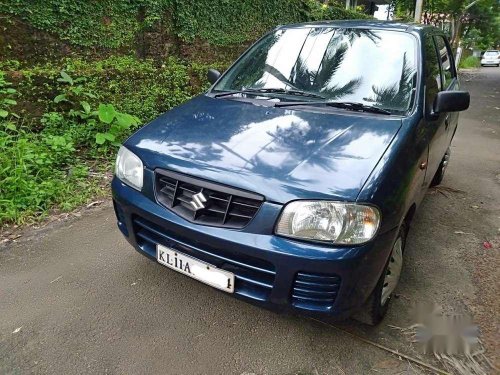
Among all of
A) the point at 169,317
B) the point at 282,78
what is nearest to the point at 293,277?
the point at 169,317

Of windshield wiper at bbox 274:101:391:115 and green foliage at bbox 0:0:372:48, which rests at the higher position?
green foliage at bbox 0:0:372:48

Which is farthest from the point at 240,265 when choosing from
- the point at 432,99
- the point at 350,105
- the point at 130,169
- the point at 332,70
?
the point at 432,99

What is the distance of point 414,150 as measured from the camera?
85.5 inches

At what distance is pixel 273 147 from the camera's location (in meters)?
1.99

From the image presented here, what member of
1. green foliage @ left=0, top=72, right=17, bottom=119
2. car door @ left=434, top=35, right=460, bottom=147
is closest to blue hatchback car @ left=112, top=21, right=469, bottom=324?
car door @ left=434, top=35, right=460, bottom=147

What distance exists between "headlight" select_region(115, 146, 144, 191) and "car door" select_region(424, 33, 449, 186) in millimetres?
1757

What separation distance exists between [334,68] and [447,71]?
171 centimetres

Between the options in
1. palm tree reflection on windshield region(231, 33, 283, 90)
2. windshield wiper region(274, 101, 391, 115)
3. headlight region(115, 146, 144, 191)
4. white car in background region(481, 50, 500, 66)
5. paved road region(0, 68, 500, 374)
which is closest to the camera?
paved road region(0, 68, 500, 374)

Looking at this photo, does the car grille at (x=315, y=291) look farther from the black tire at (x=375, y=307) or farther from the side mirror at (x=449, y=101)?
the side mirror at (x=449, y=101)

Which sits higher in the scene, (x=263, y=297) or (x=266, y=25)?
(x=266, y=25)

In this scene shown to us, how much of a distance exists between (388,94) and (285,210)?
121 cm

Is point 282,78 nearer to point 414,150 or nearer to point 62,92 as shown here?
point 414,150

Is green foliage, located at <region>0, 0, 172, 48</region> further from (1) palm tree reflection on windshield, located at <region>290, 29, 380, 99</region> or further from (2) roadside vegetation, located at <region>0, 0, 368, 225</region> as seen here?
(1) palm tree reflection on windshield, located at <region>290, 29, 380, 99</region>

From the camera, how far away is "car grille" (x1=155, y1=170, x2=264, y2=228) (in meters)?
1.79
